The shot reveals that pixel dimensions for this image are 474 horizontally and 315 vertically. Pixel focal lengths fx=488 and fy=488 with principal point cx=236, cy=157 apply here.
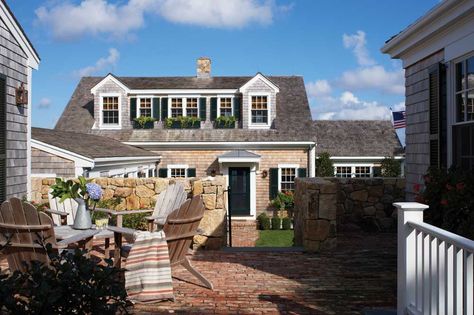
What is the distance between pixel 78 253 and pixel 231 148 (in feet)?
53.0

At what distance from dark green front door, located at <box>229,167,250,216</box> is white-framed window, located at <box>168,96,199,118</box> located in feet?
9.96

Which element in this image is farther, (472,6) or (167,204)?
(167,204)

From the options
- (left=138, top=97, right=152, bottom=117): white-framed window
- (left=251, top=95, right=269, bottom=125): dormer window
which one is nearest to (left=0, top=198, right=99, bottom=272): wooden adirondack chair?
(left=251, top=95, right=269, bottom=125): dormer window

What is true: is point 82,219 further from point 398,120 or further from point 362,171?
point 362,171

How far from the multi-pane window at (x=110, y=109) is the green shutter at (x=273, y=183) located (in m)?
6.71

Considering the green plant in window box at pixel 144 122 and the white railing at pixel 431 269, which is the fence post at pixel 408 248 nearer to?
the white railing at pixel 431 269

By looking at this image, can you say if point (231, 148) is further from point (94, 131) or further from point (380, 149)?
point (380, 149)

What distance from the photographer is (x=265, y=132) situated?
19.3 m

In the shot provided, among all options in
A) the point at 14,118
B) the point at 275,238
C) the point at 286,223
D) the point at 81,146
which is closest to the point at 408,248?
the point at 14,118

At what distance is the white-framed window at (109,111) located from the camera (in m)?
19.8

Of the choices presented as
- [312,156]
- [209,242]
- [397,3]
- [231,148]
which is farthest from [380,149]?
[209,242]

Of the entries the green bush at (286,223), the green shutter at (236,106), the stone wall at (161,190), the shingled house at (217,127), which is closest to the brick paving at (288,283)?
the stone wall at (161,190)

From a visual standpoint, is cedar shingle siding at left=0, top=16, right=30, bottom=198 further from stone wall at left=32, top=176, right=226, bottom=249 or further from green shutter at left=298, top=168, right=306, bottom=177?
green shutter at left=298, top=168, right=306, bottom=177

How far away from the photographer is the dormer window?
1948 cm
